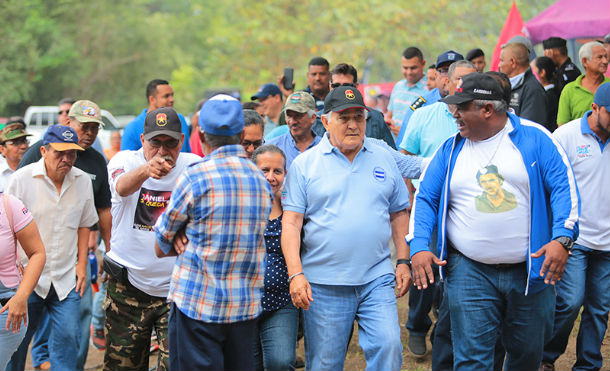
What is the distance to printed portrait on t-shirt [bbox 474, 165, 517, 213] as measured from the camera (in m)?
4.48

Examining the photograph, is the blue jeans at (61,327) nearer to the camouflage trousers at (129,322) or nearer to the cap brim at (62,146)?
the camouflage trousers at (129,322)

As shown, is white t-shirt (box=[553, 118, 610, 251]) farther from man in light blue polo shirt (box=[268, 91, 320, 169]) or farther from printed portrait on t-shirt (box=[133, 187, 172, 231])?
printed portrait on t-shirt (box=[133, 187, 172, 231])

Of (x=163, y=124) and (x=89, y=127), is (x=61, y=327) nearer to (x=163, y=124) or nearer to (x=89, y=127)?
(x=89, y=127)

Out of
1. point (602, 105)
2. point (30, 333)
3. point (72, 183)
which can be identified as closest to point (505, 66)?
point (602, 105)

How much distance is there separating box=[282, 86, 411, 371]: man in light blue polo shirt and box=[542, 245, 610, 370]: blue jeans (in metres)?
1.81

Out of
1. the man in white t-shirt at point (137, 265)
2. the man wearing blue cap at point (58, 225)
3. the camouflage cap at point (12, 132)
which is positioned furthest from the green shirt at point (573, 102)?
the camouflage cap at point (12, 132)

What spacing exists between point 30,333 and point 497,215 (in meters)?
4.03

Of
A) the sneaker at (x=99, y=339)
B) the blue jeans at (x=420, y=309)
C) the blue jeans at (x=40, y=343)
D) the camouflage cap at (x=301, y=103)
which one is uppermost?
the camouflage cap at (x=301, y=103)

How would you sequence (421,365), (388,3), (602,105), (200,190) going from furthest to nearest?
(388,3) < (421,365) < (602,105) < (200,190)

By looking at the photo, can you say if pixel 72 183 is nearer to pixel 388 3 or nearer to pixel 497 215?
pixel 497 215

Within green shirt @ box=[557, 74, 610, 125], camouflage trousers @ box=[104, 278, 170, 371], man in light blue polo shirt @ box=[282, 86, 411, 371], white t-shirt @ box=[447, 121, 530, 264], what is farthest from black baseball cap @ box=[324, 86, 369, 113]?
green shirt @ box=[557, 74, 610, 125]

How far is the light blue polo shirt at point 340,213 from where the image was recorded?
459 cm

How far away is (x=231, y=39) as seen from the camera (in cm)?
3338

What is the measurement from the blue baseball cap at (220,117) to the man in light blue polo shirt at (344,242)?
0.88 metres
